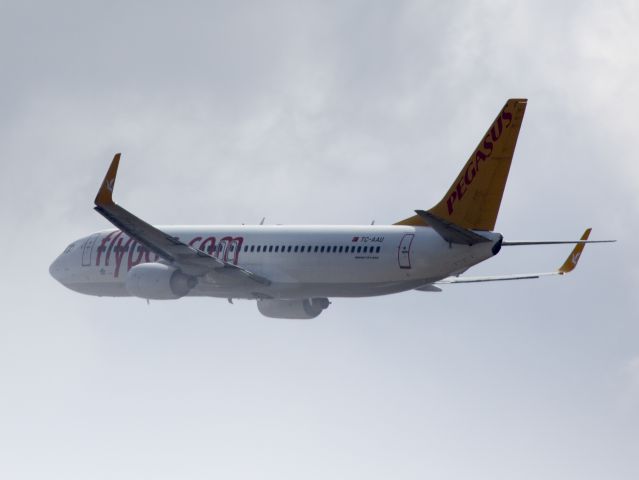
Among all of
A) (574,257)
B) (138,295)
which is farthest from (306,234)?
(574,257)

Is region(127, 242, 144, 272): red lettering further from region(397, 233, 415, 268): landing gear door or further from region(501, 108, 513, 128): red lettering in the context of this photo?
region(501, 108, 513, 128): red lettering

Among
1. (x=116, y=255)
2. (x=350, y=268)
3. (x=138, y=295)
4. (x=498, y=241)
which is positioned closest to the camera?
(x=498, y=241)

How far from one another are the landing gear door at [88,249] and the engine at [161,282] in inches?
251

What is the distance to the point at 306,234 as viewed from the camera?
6078 centimetres

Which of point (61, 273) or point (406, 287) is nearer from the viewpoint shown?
point (406, 287)

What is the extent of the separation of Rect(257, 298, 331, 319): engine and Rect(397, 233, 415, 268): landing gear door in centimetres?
922

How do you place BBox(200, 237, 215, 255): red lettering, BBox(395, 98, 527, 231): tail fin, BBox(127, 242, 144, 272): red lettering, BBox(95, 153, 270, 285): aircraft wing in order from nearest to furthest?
BBox(395, 98, 527, 231): tail fin, BBox(95, 153, 270, 285): aircraft wing, BBox(200, 237, 215, 255): red lettering, BBox(127, 242, 144, 272): red lettering

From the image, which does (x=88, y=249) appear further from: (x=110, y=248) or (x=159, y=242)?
(x=159, y=242)

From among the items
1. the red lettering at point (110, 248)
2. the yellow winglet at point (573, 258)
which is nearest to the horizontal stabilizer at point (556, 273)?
the yellow winglet at point (573, 258)

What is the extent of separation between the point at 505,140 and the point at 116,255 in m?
20.8

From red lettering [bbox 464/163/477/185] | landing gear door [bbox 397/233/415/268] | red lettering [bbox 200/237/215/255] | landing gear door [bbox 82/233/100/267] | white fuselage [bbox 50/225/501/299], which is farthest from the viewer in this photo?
landing gear door [bbox 82/233/100/267]

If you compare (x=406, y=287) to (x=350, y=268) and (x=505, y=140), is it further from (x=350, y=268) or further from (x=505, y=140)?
(x=505, y=140)

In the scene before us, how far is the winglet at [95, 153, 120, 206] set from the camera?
182ft

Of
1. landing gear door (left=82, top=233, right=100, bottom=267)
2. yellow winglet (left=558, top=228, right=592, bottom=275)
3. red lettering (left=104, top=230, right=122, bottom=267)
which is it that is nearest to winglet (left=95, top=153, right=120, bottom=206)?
red lettering (left=104, top=230, right=122, bottom=267)
